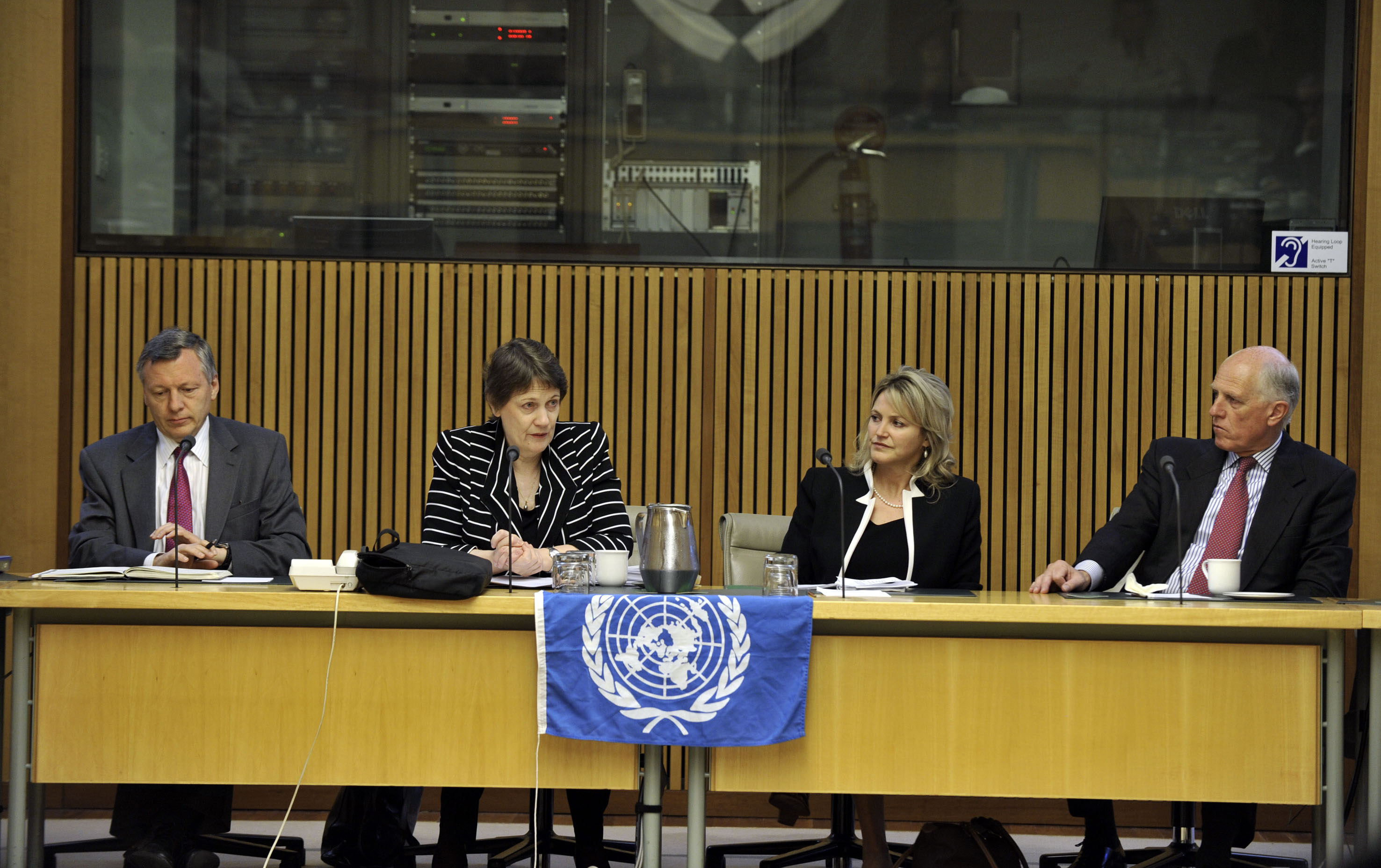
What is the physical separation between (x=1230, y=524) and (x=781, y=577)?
1602mm

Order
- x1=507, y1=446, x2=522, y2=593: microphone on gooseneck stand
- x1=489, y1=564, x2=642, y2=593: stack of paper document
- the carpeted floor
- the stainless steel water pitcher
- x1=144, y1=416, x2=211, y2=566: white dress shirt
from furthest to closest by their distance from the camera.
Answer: the carpeted floor → x1=144, y1=416, x2=211, y2=566: white dress shirt → x1=507, y1=446, x2=522, y2=593: microphone on gooseneck stand → x1=489, y1=564, x2=642, y2=593: stack of paper document → the stainless steel water pitcher

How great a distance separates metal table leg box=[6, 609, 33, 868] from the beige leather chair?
2.11 m

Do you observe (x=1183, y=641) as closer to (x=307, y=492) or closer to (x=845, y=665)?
(x=845, y=665)

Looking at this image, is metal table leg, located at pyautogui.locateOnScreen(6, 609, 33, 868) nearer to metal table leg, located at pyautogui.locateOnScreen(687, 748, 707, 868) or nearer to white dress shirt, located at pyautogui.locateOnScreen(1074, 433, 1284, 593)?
metal table leg, located at pyautogui.locateOnScreen(687, 748, 707, 868)

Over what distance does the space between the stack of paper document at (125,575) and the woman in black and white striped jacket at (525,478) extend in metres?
0.70

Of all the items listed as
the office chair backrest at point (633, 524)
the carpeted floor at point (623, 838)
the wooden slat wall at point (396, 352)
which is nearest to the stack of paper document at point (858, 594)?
the office chair backrest at point (633, 524)

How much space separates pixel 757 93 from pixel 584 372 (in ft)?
4.56

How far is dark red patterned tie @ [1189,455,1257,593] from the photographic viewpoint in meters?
4.07

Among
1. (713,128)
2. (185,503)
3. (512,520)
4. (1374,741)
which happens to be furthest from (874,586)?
(713,128)

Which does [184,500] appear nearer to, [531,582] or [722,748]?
[531,582]

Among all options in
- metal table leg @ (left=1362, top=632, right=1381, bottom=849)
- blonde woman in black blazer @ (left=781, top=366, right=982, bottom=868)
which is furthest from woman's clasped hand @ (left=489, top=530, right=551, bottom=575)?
metal table leg @ (left=1362, top=632, right=1381, bottom=849)

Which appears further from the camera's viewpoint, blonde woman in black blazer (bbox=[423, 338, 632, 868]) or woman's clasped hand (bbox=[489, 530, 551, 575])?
blonde woman in black blazer (bbox=[423, 338, 632, 868])

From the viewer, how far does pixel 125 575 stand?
360 cm

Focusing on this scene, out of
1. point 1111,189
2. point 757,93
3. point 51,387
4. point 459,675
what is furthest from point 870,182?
point 51,387
